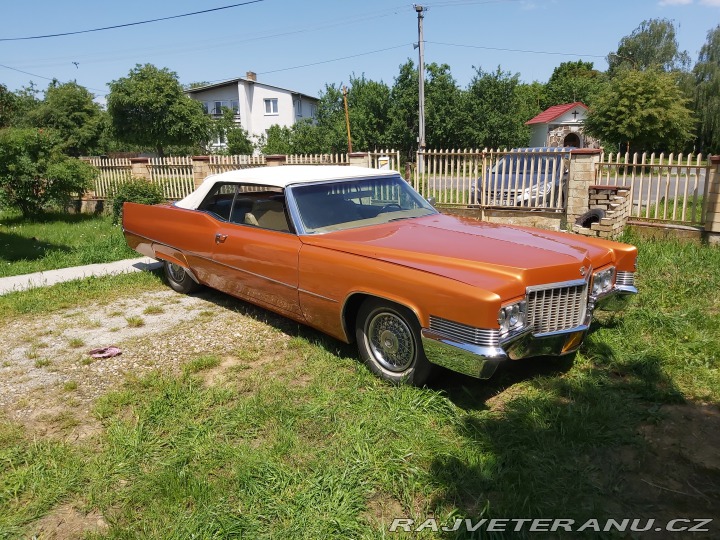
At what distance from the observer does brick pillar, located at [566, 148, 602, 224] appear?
31.1 ft

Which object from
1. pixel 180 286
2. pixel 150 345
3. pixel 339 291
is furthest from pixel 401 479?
pixel 180 286

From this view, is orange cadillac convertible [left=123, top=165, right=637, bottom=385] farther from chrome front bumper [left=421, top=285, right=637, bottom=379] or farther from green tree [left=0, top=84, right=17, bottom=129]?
green tree [left=0, top=84, right=17, bottom=129]

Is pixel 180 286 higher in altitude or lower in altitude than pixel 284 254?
lower

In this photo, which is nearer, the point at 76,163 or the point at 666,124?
the point at 76,163

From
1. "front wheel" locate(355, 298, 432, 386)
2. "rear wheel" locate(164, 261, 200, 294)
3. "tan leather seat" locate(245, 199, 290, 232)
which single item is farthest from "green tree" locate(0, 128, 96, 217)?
"front wheel" locate(355, 298, 432, 386)

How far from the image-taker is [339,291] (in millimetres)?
3805

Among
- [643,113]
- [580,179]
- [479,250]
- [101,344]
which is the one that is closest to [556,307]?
[479,250]

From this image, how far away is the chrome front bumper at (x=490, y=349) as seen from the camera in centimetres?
301

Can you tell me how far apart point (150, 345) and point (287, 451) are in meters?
2.36

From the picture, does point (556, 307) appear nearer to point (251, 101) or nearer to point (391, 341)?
point (391, 341)

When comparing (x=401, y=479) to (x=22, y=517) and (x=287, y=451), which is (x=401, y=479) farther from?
(x=22, y=517)

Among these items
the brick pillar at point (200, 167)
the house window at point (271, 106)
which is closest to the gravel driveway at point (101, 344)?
the brick pillar at point (200, 167)

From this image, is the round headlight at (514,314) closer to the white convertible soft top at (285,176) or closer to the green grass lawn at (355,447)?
the green grass lawn at (355,447)

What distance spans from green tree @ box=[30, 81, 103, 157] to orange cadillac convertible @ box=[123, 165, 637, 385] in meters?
32.5
